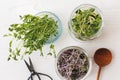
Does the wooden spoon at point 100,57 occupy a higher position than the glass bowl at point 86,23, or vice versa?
the glass bowl at point 86,23

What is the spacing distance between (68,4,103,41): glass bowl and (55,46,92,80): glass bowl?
4 cm

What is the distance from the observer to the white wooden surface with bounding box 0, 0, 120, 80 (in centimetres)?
92

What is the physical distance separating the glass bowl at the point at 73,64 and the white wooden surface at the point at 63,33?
23 mm

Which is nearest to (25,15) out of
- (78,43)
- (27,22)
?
(27,22)

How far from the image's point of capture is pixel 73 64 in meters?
0.90

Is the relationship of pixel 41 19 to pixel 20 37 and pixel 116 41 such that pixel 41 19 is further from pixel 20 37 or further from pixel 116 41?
pixel 116 41

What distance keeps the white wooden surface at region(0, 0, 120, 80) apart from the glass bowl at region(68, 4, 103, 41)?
0.04 m

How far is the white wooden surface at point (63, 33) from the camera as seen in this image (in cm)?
92

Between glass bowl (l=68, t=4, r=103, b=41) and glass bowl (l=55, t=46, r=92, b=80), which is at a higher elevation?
glass bowl (l=68, t=4, r=103, b=41)

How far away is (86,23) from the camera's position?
2.79 ft

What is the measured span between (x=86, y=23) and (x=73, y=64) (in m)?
0.12

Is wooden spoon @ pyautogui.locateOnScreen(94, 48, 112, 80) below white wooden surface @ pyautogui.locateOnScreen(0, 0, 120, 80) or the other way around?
below

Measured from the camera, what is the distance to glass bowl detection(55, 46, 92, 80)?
0.90 m

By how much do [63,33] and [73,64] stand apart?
3.4 inches
